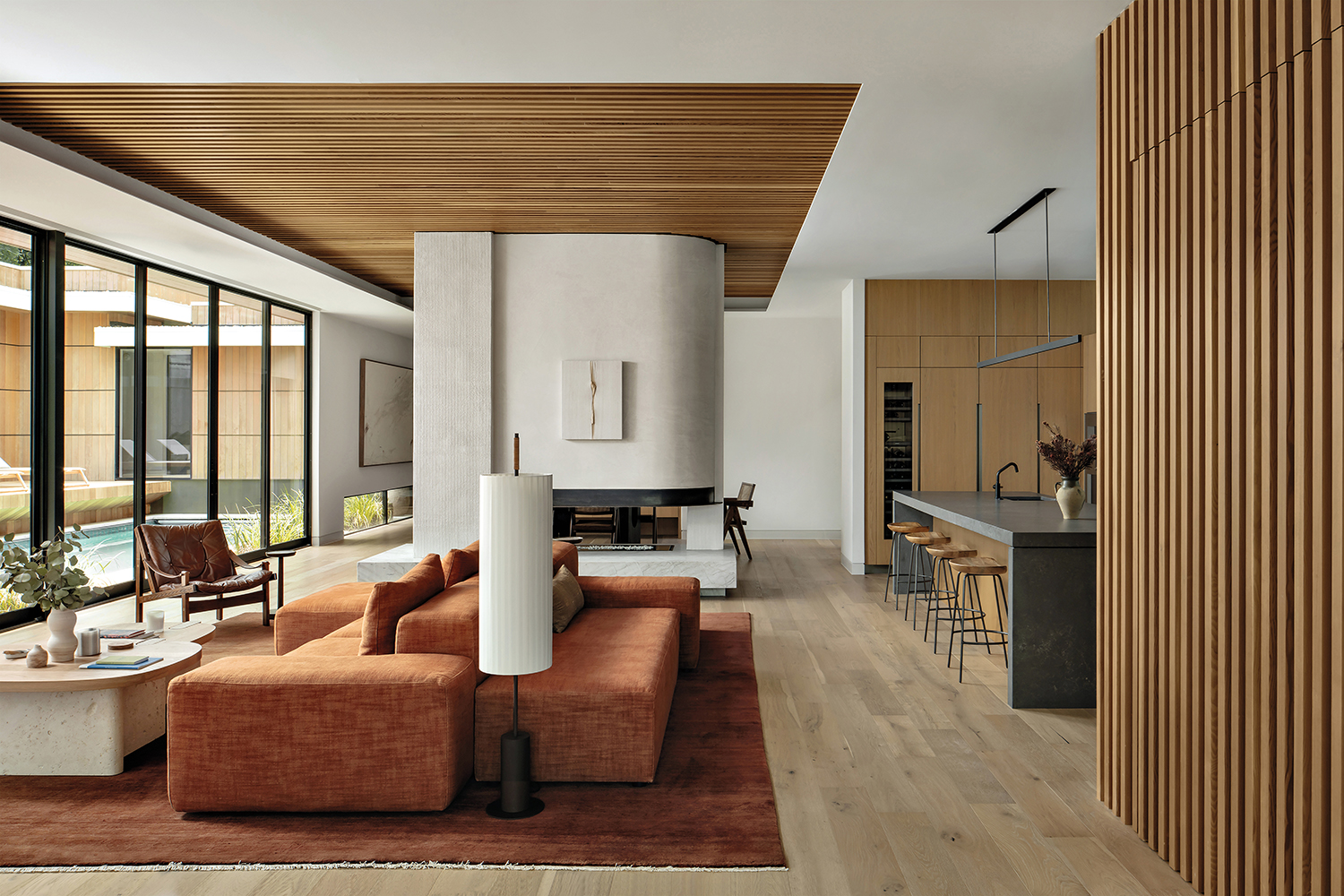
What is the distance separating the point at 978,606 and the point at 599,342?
340cm

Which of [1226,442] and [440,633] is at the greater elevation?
[1226,442]

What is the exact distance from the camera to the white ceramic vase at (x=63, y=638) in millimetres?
3221

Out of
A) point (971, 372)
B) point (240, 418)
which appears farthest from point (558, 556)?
point (240, 418)

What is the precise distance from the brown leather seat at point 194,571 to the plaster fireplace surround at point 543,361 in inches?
33.3

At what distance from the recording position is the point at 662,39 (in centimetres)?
322

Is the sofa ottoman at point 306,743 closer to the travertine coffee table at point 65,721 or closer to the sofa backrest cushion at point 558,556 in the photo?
the travertine coffee table at point 65,721

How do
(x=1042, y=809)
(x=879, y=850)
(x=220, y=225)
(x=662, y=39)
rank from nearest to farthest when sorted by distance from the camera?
(x=879, y=850) < (x=1042, y=809) < (x=662, y=39) < (x=220, y=225)

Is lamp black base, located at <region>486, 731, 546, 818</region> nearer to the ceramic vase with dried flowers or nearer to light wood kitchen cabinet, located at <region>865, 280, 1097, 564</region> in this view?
the ceramic vase with dried flowers

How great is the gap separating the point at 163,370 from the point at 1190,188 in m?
7.70

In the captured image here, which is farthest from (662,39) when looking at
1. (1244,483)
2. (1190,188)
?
(1244,483)

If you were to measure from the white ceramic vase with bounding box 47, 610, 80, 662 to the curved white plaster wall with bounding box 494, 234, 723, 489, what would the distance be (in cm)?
321

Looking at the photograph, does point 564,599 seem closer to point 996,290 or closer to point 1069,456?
point 1069,456

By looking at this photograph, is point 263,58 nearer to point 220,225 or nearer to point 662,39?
point 662,39

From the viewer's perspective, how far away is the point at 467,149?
4.44 m
